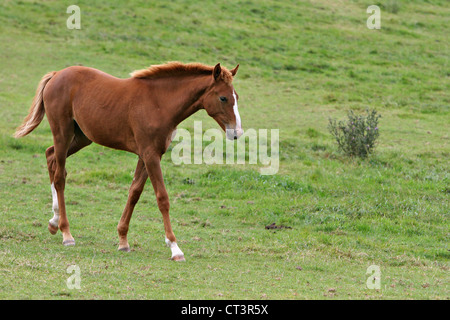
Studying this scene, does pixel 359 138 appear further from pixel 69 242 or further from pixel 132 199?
pixel 69 242

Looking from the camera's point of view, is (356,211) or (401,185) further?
(401,185)

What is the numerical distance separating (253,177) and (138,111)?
4965 millimetres

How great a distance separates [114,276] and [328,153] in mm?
8744

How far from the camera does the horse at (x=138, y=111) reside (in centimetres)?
755

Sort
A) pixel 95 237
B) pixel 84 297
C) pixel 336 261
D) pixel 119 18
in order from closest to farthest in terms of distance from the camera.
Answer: pixel 84 297 → pixel 336 261 → pixel 95 237 → pixel 119 18

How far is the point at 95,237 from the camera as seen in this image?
8.73 m

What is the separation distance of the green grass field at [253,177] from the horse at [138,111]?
0.74 metres

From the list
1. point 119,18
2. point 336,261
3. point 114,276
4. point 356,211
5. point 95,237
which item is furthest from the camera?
point 119,18

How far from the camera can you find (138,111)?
305 inches

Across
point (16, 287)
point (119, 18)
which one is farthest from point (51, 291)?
point (119, 18)

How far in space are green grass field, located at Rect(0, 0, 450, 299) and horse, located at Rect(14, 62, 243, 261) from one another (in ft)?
2.44

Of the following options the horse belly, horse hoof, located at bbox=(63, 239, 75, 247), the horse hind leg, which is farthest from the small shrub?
horse hoof, located at bbox=(63, 239, 75, 247)

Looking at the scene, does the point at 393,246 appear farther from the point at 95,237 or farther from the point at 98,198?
the point at 98,198

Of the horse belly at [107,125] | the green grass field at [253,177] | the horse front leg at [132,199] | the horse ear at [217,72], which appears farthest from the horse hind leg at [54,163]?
the horse ear at [217,72]
